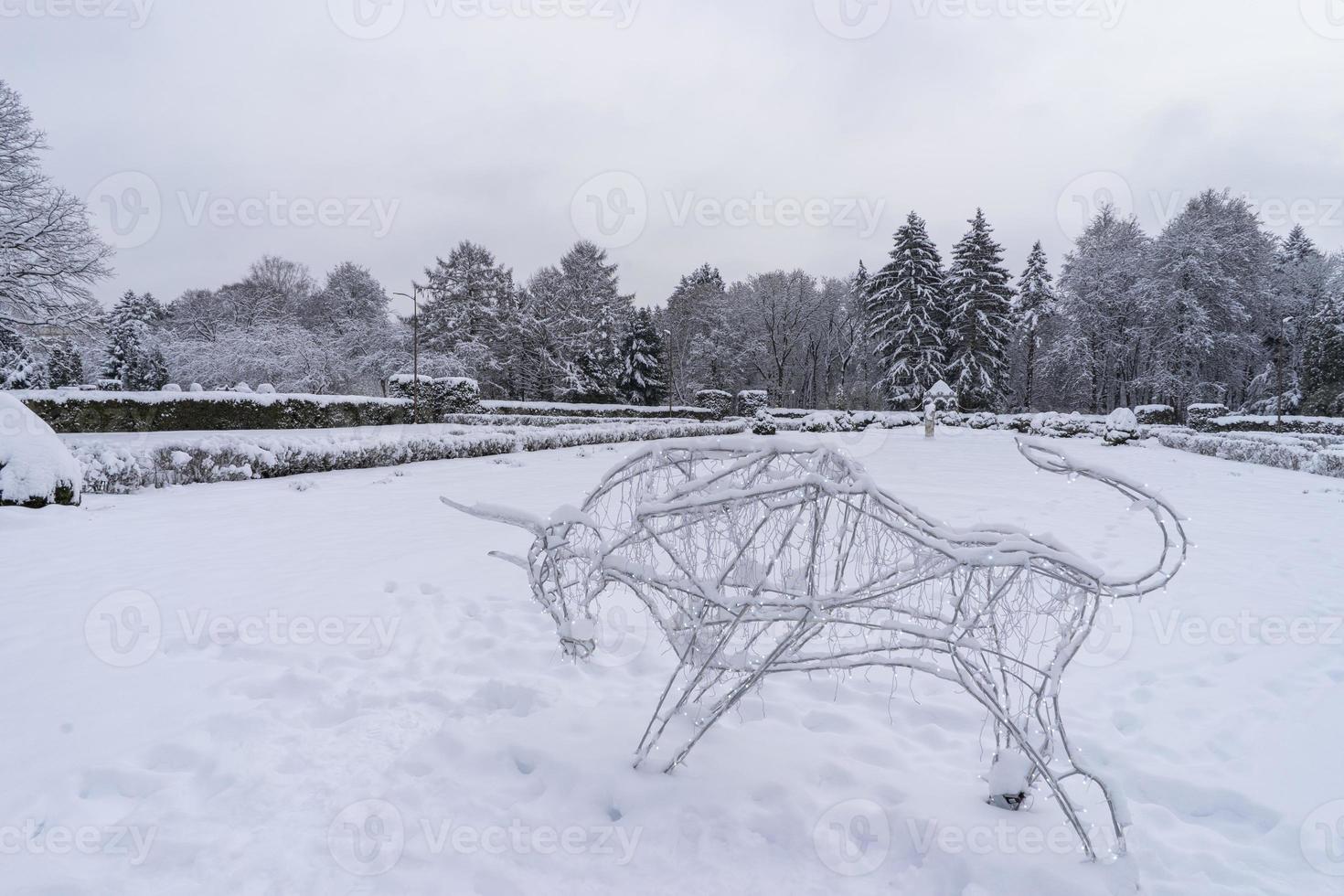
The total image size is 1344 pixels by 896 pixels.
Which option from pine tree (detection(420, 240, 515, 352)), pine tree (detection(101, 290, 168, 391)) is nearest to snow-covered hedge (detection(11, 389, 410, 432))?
pine tree (detection(420, 240, 515, 352))

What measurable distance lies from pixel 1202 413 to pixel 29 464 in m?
36.5

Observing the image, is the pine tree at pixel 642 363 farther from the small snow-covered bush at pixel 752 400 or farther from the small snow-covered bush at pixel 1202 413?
the small snow-covered bush at pixel 1202 413

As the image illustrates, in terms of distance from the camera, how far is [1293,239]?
132 ft

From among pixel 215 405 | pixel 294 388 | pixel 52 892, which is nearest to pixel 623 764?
pixel 52 892

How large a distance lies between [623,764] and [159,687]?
231 cm

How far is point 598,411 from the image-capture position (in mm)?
31031

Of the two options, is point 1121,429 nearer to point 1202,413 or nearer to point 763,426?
point 1202,413

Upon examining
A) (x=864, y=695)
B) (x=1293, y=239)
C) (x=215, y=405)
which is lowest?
(x=864, y=695)

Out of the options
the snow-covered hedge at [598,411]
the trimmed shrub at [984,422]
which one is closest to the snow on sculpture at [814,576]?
the snow-covered hedge at [598,411]

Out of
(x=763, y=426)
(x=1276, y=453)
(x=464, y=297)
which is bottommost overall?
(x=1276, y=453)

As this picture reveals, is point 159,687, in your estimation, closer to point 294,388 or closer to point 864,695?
point 864,695

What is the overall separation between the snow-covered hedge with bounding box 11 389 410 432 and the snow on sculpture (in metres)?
19.0

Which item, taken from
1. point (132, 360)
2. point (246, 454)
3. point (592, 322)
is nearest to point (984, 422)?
point (592, 322)

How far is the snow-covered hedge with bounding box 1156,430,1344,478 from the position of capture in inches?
472
